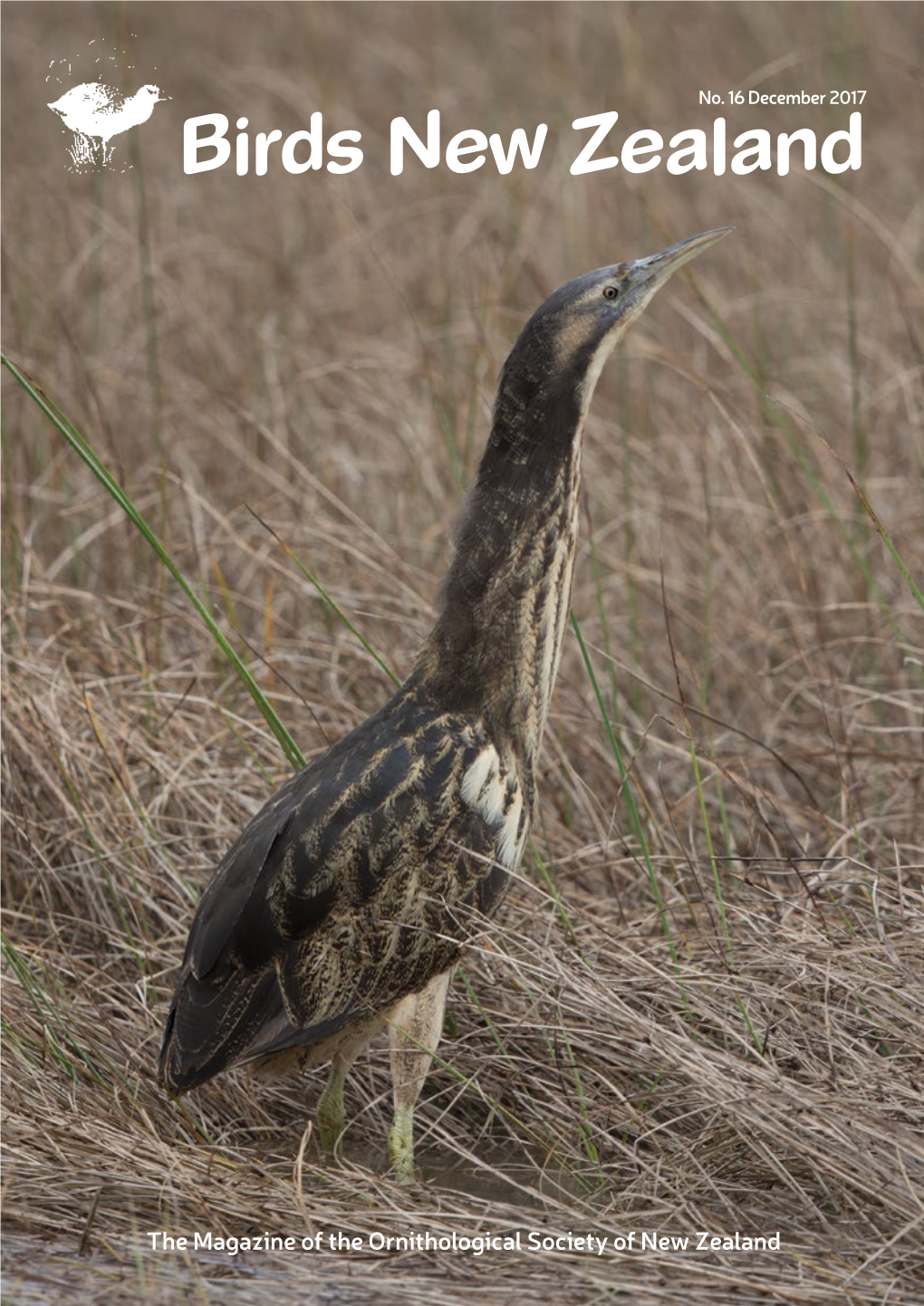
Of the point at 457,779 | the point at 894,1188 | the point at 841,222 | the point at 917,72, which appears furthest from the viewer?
the point at 841,222

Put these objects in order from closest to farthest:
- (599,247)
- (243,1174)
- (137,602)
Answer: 1. (243,1174)
2. (137,602)
3. (599,247)

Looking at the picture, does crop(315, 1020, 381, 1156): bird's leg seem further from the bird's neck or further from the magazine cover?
the bird's neck

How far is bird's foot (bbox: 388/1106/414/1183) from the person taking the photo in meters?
2.82

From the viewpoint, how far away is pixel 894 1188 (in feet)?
8.00

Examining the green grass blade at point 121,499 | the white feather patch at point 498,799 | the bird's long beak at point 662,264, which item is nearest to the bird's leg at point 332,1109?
the white feather patch at point 498,799

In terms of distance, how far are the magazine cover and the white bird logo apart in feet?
0.07

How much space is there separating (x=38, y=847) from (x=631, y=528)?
70.1 inches

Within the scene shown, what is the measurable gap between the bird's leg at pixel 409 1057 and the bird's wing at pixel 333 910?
0.06 m

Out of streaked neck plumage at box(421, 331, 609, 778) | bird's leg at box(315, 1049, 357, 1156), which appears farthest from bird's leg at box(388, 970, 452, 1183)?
streaked neck plumage at box(421, 331, 609, 778)

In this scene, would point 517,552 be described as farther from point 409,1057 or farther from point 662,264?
point 409,1057

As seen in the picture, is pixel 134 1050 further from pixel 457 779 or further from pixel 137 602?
pixel 137 602

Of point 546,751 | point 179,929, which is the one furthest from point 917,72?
point 179,929

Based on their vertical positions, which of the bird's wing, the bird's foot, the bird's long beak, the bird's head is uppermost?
the bird's long beak

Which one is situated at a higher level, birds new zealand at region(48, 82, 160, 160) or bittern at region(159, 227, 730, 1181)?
birds new zealand at region(48, 82, 160, 160)
